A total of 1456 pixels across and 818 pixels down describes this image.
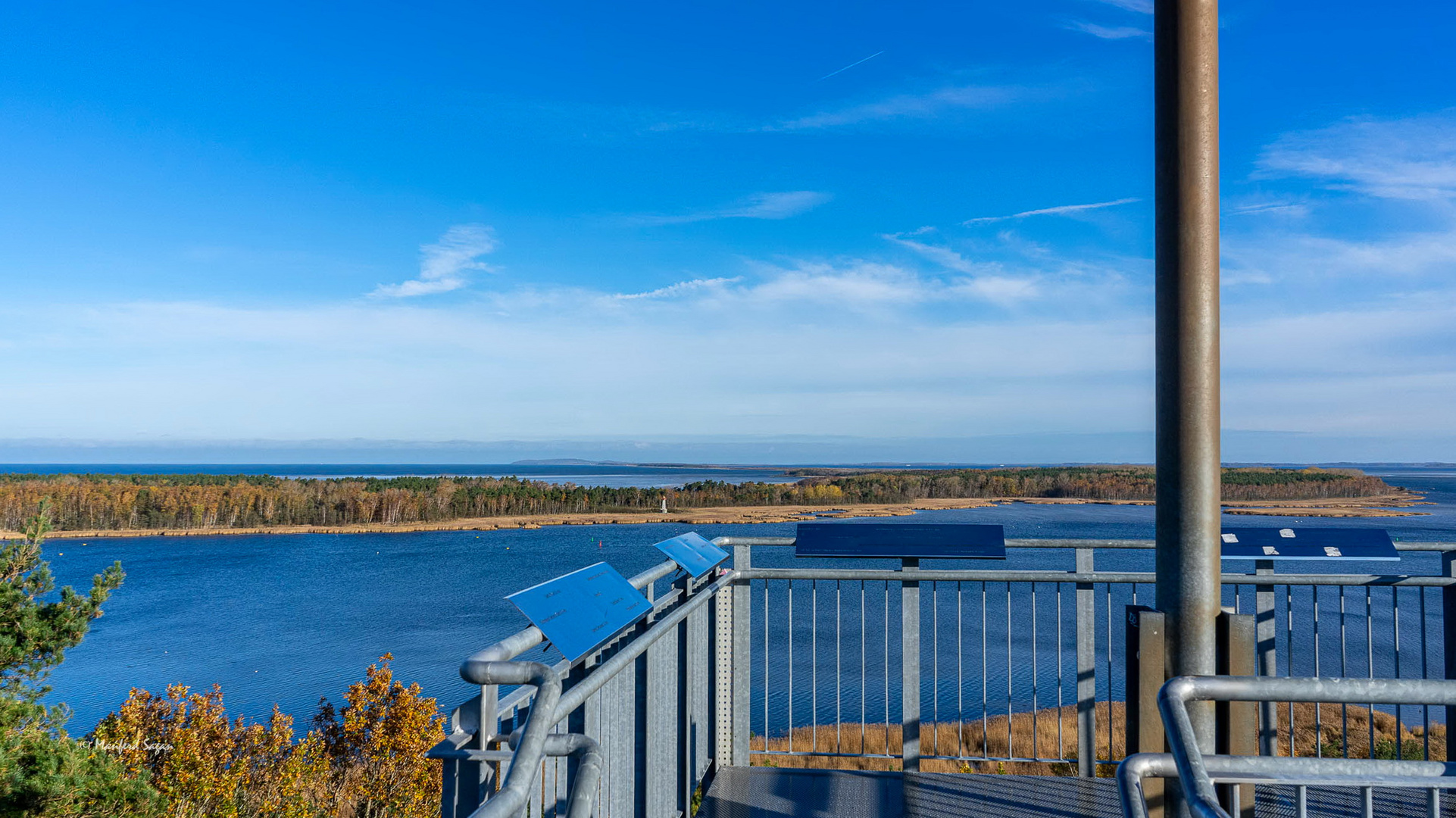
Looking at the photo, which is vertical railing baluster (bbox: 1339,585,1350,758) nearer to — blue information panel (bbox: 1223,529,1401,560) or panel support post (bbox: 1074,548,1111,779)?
blue information panel (bbox: 1223,529,1401,560)

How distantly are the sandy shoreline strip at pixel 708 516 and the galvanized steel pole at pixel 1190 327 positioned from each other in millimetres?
60818

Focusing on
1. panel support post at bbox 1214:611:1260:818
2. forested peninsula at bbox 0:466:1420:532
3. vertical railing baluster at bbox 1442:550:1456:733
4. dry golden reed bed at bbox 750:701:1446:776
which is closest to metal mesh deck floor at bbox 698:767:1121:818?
dry golden reed bed at bbox 750:701:1446:776

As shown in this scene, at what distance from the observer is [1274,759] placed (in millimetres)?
1676

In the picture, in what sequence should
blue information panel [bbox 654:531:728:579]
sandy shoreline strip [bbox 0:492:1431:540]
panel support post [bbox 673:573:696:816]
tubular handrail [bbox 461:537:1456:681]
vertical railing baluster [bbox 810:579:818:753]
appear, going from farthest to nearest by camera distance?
sandy shoreline strip [bbox 0:492:1431:540], vertical railing baluster [bbox 810:579:818:753], tubular handrail [bbox 461:537:1456:681], panel support post [bbox 673:573:696:816], blue information panel [bbox 654:531:728:579]

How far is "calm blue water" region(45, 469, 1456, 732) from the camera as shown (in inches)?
740

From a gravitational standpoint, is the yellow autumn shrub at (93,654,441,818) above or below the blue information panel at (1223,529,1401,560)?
below

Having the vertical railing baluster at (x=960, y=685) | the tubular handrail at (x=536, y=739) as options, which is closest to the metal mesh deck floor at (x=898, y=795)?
the vertical railing baluster at (x=960, y=685)

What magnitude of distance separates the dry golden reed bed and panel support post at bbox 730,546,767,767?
97 centimetres

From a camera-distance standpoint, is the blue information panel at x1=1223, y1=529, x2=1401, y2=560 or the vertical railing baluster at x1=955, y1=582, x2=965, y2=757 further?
the vertical railing baluster at x1=955, y1=582, x2=965, y2=757

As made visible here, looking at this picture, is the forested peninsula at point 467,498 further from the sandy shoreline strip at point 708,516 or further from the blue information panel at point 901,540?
the blue information panel at point 901,540

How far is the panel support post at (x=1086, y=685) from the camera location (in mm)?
4250

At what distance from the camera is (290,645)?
91.5 feet

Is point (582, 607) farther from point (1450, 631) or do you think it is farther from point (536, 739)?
point (1450, 631)

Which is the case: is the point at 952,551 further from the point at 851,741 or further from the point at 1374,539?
the point at 851,741
